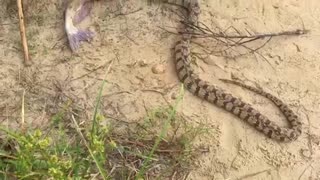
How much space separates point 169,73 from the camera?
5992mm

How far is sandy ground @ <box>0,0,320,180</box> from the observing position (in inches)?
212

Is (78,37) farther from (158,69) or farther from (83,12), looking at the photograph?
(158,69)

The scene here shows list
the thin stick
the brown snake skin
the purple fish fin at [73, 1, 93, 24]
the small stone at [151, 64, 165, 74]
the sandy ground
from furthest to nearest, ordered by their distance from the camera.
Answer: the purple fish fin at [73, 1, 93, 24] < the small stone at [151, 64, 165, 74] < the thin stick < the brown snake skin < the sandy ground

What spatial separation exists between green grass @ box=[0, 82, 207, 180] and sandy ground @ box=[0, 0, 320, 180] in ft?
0.55

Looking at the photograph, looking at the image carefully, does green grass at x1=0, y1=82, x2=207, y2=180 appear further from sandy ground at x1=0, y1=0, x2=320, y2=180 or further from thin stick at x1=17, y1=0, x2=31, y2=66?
thin stick at x1=17, y1=0, x2=31, y2=66

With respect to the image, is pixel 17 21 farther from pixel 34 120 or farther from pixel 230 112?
pixel 230 112

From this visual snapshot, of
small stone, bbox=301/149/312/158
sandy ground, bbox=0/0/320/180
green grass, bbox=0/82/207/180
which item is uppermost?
sandy ground, bbox=0/0/320/180

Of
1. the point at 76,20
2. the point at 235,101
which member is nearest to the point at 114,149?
the point at 235,101

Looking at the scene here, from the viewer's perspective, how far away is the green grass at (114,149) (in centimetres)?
431

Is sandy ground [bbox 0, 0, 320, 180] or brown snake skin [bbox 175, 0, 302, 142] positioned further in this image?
brown snake skin [bbox 175, 0, 302, 142]

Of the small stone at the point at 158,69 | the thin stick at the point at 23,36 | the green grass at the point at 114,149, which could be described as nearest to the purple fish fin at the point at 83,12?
the thin stick at the point at 23,36

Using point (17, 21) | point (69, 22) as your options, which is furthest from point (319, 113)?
point (17, 21)

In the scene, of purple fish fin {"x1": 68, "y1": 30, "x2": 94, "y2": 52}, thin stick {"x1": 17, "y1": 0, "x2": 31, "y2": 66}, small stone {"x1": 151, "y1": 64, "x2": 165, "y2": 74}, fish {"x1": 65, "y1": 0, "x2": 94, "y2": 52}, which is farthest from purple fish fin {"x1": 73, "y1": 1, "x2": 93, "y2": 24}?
small stone {"x1": 151, "y1": 64, "x2": 165, "y2": 74}

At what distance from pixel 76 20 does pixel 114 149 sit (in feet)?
5.75
